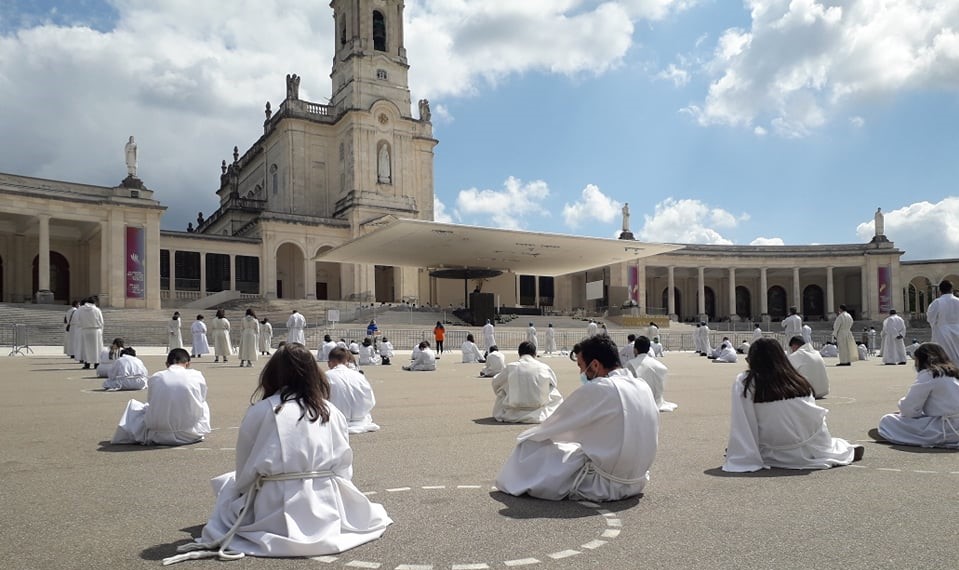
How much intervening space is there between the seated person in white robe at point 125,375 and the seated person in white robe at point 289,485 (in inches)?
397

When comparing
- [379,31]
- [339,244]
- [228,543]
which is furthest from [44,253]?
[228,543]

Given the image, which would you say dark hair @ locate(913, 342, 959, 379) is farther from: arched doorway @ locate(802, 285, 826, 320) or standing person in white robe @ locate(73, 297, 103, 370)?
arched doorway @ locate(802, 285, 826, 320)

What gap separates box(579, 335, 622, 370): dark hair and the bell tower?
4467cm

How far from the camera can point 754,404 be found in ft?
19.8

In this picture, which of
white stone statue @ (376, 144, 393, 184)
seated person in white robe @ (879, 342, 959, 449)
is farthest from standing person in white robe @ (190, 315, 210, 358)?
white stone statue @ (376, 144, 393, 184)

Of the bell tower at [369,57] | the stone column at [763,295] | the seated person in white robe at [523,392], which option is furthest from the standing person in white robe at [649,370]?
the stone column at [763,295]

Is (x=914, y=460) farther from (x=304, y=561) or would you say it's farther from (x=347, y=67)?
(x=347, y=67)

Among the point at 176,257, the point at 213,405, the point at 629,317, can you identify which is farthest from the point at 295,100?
the point at 213,405

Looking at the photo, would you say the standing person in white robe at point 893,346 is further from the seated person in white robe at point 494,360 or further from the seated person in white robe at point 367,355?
the seated person in white robe at point 367,355

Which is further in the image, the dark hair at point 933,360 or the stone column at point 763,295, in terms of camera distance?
the stone column at point 763,295

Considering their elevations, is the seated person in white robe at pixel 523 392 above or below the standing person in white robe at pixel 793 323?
below

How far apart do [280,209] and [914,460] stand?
48717 millimetres

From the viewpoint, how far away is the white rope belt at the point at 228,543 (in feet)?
12.7

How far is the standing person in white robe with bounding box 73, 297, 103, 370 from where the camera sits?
60.6ft
